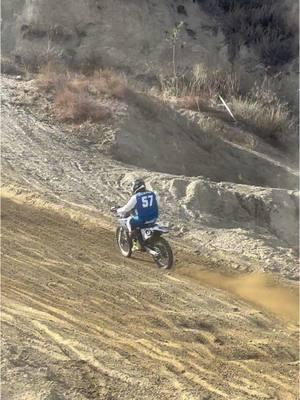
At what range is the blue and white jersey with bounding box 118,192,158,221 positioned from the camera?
11.1m

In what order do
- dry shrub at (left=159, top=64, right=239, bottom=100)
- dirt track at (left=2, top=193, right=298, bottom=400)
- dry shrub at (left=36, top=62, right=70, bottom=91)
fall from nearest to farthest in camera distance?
1. dirt track at (left=2, top=193, right=298, bottom=400)
2. dry shrub at (left=36, top=62, right=70, bottom=91)
3. dry shrub at (left=159, top=64, right=239, bottom=100)

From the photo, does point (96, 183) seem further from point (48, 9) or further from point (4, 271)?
point (48, 9)

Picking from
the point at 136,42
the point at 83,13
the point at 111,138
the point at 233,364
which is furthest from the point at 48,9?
the point at 233,364

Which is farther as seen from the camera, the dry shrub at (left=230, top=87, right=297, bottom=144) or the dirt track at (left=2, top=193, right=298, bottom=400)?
the dry shrub at (left=230, top=87, right=297, bottom=144)

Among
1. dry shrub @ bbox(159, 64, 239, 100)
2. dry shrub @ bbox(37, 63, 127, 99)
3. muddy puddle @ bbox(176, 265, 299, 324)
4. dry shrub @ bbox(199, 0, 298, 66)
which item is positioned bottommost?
muddy puddle @ bbox(176, 265, 299, 324)

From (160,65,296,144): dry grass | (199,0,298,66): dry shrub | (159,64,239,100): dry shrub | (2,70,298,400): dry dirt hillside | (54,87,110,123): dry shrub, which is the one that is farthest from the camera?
(199,0,298,66): dry shrub

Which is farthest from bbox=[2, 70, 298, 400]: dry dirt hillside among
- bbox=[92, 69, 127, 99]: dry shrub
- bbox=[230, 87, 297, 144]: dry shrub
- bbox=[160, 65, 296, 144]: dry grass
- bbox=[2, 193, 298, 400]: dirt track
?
bbox=[230, 87, 297, 144]: dry shrub

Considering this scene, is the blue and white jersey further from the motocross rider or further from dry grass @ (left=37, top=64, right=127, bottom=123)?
dry grass @ (left=37, top=64, right=127, bottom=123)

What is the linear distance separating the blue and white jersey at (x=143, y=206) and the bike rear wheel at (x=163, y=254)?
1.58 feet

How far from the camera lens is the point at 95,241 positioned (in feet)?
39.6

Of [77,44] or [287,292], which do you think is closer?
[287,292]

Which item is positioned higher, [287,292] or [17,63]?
[17,63]

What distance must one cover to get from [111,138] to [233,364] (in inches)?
459

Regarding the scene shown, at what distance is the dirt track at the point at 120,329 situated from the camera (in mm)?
6410
